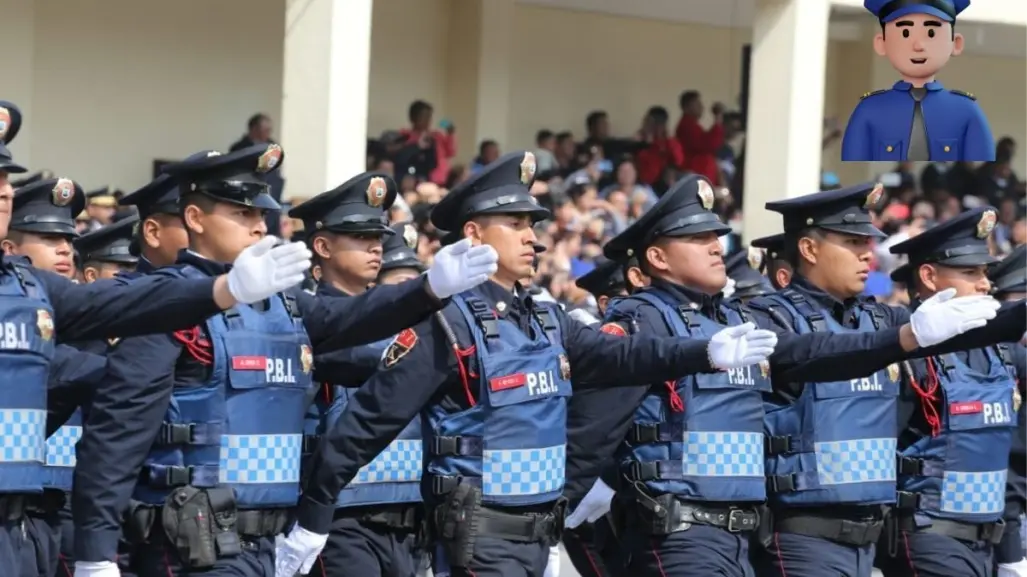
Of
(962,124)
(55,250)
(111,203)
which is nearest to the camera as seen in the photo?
(962,124)

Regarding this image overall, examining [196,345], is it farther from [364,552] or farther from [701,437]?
[701,437]

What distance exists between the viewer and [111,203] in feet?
43.6

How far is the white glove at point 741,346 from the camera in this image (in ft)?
22.9

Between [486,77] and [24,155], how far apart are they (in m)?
5.40

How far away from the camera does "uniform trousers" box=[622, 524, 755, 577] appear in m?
7.32

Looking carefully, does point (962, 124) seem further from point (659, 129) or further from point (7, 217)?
point (659, 129)

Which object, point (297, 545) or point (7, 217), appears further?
point (297, 545)

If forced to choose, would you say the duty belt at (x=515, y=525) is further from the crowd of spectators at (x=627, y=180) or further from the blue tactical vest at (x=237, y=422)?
the crowd of spectators at (x=627, y=180)

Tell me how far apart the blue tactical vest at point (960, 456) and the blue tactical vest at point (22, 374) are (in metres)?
3.85

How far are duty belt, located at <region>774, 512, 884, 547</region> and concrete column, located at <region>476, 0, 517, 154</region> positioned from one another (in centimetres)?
1274

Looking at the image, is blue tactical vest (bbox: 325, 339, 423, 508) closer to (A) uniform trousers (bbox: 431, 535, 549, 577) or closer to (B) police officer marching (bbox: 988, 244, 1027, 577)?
(A) uniform trousers (bbox: 431, 535, 549, 577)

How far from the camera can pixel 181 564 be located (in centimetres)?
637

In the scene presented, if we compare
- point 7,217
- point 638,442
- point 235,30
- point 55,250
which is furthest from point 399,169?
point 7,217

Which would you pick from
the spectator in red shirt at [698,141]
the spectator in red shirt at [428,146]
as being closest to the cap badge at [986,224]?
the spectator in red shirt at [428,146]
